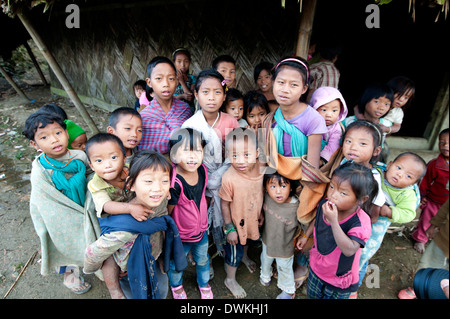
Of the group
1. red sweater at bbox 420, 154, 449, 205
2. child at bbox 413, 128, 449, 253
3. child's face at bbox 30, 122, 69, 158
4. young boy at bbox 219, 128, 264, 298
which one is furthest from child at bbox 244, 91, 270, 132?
red sweater at bbox 420, 154, 449, 205

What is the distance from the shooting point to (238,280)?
8.55 feet

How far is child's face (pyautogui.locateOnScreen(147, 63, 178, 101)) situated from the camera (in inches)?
89.9

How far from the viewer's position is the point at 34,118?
189 centimetres

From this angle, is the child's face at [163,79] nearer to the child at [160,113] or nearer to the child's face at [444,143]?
the child at [160,113]

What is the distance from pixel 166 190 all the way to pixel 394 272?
255 centimetres

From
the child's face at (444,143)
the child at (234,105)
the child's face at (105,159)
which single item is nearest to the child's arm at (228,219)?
the child at (234,105)

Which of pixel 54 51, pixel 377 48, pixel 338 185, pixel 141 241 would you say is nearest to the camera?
pixel 338 185

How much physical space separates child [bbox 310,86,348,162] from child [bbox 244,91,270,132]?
47 cm

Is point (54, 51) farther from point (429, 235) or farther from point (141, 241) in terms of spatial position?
point (429, 235)

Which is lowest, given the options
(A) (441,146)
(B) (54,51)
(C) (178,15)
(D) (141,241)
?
(D) (141,241)

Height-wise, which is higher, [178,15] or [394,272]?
[178,15]

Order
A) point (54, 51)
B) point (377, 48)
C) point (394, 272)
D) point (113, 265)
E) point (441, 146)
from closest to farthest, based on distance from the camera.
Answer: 1. point (113, 265)
2. point (441, 146)
3. point (394, 272)
4. point (377, 48)
5. point (54, 51)

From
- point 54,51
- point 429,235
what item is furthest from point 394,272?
point 54,51

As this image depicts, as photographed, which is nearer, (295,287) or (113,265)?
(113,265)
